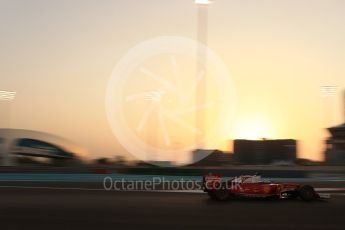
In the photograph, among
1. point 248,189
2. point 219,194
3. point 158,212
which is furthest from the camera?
point 248,189

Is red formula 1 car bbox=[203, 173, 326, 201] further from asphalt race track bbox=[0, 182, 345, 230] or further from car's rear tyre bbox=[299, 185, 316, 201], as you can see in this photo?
asphalt race track bbox=[0, 182, 345, 230]

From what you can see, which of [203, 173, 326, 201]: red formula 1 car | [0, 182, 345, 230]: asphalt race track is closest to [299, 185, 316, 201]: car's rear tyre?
[203, 173, 326, 201]: red formula 1 car

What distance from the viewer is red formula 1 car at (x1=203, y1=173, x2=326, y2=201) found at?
46.4ft

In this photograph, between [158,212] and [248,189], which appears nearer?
[158,212]

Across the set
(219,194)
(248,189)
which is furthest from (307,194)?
(219,194)

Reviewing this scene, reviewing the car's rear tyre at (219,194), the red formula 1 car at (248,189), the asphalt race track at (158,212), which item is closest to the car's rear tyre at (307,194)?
the red formula 1 car at (248,189)

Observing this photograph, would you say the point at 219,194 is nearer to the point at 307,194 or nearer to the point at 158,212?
the point at 307,194

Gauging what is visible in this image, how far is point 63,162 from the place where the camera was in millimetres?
54906

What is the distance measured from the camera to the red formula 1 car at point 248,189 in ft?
46.4

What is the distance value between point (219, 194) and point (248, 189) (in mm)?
801

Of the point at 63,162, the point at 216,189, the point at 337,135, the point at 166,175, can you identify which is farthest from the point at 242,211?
the point at 337,135

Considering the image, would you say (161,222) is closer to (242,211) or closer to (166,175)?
(242,211)

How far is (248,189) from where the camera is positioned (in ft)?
46.7

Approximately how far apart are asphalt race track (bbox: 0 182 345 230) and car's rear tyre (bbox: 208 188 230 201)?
19 centimetres
